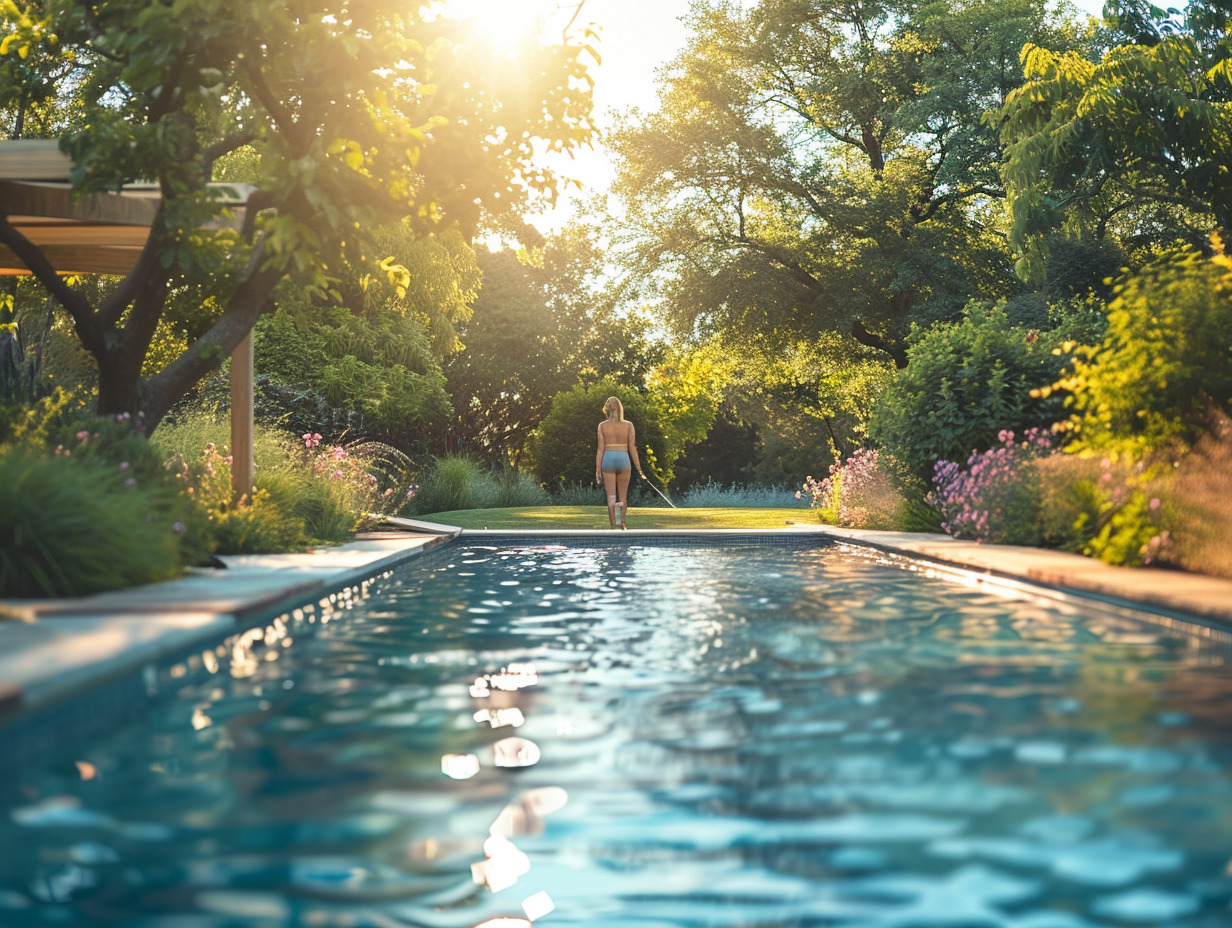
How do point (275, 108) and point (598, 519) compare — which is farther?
point (598, 519)

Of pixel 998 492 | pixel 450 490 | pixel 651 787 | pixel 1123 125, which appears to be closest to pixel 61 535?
pixel 651 787

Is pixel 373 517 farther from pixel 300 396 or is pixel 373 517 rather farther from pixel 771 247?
pixel 771 247

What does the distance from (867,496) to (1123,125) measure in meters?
8.67

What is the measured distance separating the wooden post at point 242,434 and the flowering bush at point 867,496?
9986 mm

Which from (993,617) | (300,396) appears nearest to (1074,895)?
(993,617)

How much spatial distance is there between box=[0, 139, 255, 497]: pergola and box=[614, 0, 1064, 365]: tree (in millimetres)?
16743

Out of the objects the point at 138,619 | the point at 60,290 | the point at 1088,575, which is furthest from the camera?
the point at 60,290

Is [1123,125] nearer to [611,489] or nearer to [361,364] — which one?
[611,489]

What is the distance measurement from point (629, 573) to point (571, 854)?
8.98m

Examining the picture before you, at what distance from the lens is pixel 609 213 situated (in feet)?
103

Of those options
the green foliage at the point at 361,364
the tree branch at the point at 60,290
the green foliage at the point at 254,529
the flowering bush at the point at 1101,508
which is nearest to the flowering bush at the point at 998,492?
the flowering bush at the point at 1101,508

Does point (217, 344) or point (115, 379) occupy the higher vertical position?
point (217, 344)

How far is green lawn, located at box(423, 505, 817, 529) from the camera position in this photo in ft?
66.1

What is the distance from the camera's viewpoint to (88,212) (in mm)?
12891
